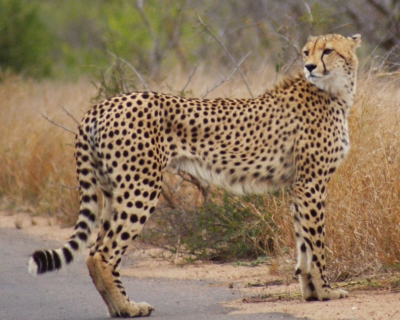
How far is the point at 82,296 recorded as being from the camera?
522cm

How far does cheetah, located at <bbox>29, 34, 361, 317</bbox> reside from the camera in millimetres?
4504

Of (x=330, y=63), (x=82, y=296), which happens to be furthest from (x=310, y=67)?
(x=82, y=296)

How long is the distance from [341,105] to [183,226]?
2.05 meters

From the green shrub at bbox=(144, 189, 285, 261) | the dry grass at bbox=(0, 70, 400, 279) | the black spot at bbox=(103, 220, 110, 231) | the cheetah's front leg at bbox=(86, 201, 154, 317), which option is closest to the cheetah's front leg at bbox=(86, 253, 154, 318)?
the cheetah's front leg at bbox=(86, 201, 154, 317)

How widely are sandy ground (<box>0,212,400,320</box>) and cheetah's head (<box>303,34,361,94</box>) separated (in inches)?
50.1

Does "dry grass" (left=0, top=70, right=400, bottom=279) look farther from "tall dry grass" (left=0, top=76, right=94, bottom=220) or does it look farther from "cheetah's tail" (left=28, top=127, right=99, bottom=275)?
"cheetah's tail" (left=28, top=127, right=99, bottom=275)

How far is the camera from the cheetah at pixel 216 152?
4504 millimetres

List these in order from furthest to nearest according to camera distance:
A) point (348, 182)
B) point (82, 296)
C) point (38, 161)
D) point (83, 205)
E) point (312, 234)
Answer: point (38, 161) < point (348, 182) < point (82, 296) < point (312, 234) < point (83, 205)

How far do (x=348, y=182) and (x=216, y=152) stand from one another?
1.05m

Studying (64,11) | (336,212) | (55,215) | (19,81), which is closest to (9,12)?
(19,81)

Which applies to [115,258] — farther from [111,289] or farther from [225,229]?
[225,229]

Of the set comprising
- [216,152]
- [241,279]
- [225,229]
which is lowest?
[241,279]

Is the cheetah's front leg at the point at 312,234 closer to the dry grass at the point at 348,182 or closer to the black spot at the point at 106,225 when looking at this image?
the dry grass at the point at 348,182

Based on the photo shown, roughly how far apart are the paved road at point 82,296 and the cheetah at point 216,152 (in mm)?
296
